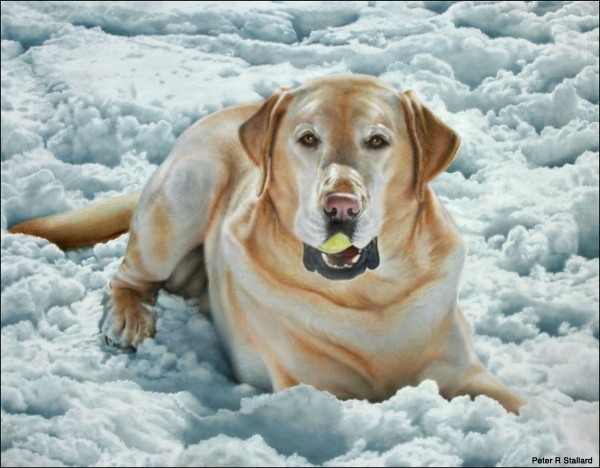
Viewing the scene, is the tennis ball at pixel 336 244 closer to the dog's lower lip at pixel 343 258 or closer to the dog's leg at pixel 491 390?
the dog's lower lip at pixel 343 258

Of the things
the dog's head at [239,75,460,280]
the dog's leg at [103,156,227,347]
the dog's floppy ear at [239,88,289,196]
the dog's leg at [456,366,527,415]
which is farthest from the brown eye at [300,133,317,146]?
the dog's leg at [456,366,527,415]

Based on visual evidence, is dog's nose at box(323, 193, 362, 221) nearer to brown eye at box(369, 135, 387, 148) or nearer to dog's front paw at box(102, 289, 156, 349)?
brown eye at box(369, 135, 387, 148)

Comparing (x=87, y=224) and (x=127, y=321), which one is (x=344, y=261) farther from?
(x=87, y=224)

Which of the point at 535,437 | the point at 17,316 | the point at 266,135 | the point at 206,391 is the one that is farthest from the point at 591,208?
the point at 17,316

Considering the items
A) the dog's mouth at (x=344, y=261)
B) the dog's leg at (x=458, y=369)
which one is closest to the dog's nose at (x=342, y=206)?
the dog's mouth at (x=344, y=261)

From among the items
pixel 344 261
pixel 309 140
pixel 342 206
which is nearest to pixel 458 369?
pixel 344 261

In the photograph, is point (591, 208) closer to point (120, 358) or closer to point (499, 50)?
point (499, 50)
